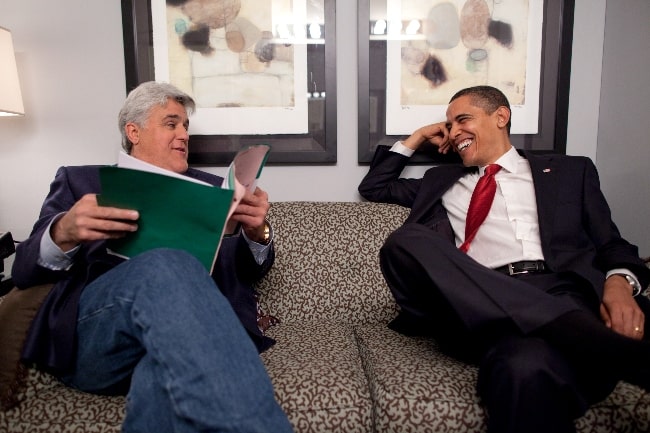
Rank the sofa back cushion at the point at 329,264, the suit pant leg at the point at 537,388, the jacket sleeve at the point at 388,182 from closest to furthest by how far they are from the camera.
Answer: the suit pant leg at the point at 537,388 → the sofa back cushion at the point at 329,264 → the jacket sleeve at the point at 388,182

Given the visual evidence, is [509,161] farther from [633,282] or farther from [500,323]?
[500,323]

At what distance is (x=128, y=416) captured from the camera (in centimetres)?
82

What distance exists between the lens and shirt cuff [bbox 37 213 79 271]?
3.37 feet

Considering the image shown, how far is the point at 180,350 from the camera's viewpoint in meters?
0.76

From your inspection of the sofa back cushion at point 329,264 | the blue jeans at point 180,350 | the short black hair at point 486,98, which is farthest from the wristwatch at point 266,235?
the short black hair at point 486,98

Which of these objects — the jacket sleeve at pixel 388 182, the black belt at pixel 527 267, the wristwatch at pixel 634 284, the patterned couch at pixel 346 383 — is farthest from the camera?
the jacket sleeve at pixel 388 182

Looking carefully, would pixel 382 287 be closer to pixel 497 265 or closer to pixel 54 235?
pixel 497 265

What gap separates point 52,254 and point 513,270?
1338 millimetres

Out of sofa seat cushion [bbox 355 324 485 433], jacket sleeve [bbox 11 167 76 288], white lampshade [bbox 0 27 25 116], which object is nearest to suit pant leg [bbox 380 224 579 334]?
sofa seat cushion [bbox 355 324 485 433]

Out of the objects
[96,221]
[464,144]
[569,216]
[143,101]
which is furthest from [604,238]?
[143,101]

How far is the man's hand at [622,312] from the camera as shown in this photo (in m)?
1.10

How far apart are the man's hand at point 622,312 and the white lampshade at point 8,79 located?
6.90 feet

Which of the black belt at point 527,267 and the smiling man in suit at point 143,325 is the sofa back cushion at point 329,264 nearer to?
the smiling man in suit at point 143,325

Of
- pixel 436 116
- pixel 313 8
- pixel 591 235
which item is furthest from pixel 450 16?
pixel 591 235
